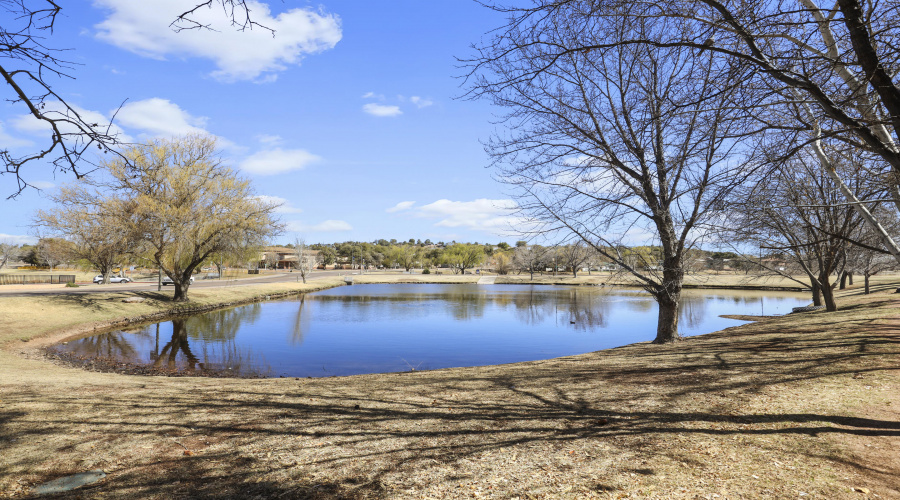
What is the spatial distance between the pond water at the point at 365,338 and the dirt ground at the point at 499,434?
587cm

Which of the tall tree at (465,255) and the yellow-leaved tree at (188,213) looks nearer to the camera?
the yellow-leaved tree at (188,213)

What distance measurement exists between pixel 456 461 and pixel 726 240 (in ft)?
36.1

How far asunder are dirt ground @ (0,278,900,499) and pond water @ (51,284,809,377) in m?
5.87

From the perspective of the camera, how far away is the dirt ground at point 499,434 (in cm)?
387

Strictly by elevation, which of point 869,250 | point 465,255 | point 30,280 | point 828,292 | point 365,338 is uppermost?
point 465,255

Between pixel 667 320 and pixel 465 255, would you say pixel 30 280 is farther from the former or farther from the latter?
pixel 465 255

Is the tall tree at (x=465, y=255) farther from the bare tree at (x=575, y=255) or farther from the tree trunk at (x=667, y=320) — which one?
the bare tree at (x=575, y=255)

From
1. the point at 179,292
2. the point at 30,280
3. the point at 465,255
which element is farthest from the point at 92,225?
the point at 465,255

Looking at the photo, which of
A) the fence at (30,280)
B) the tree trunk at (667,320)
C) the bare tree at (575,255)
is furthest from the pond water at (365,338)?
the fence at (30,280)

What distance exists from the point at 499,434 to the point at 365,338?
1663 cm

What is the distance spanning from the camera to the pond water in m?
15.6

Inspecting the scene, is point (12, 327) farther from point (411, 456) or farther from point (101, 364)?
point (411, 456)

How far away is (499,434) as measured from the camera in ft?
16.8

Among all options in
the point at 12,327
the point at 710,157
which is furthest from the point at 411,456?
the point at 12,327
